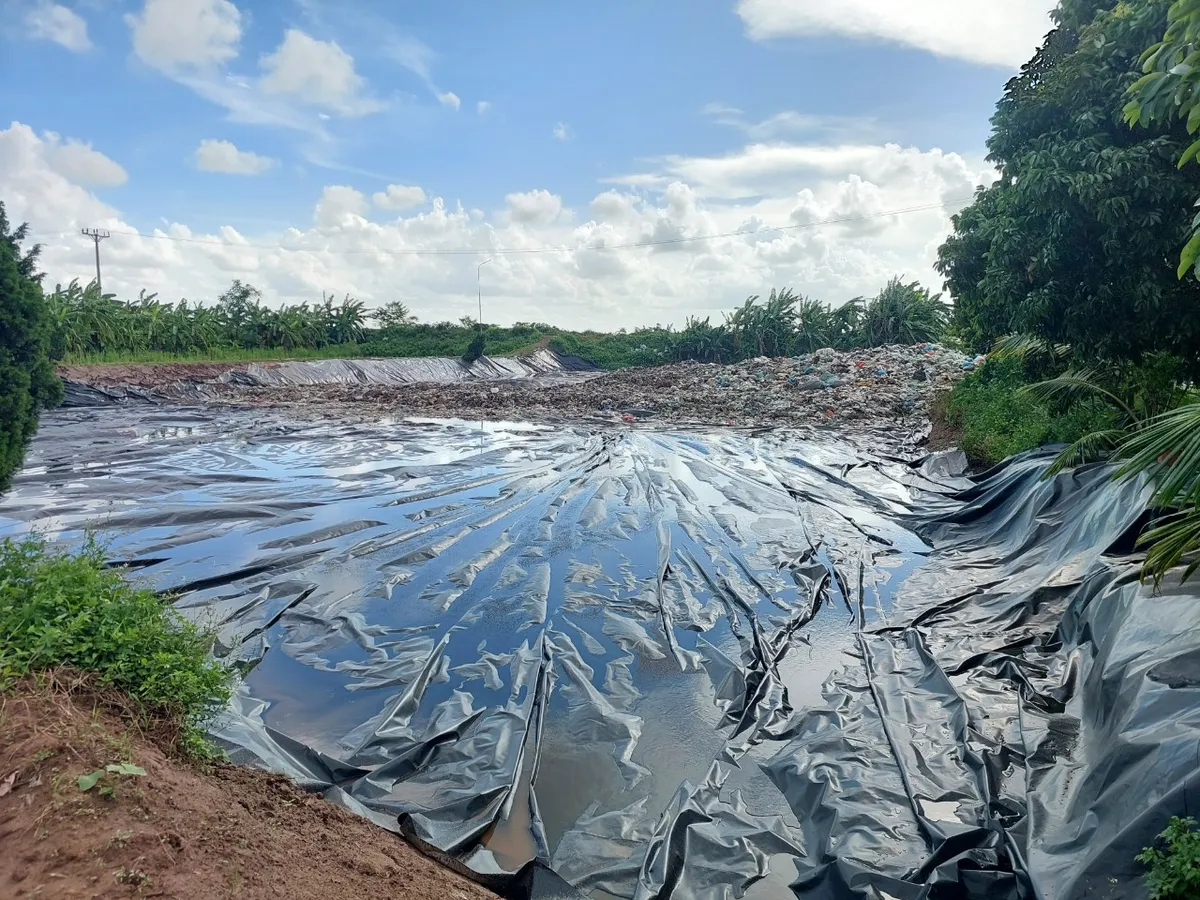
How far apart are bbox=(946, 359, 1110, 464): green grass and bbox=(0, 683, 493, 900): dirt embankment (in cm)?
720

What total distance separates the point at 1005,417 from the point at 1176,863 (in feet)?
30.3

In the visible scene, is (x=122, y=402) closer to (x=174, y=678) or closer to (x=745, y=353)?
(x=174, y=678)

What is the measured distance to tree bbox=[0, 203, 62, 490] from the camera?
13.3 feet

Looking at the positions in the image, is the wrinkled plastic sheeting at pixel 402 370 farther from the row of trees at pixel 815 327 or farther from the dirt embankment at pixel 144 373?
the row of trees at pixel 815 327

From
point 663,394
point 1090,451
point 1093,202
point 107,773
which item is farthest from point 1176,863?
point 663,394

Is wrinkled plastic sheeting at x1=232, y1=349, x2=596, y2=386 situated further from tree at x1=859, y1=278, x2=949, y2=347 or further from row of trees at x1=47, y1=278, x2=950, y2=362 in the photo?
tree at x1=859, y1=278, x2=949, y2=347

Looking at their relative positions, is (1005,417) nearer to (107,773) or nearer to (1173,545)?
(1173,545)

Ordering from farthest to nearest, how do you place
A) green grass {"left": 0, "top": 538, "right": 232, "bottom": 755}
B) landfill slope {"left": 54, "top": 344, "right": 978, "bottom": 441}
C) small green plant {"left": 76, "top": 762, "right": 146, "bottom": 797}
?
landfill slope {"left": 54, "top": 344, "right": 978, "bottom": 441}, green grass {"left": 0, "top": 538, "right": 232, "bottom": 755}, small green plant {"left": 76, "top": 762, "right": 146, "bottom": 797}

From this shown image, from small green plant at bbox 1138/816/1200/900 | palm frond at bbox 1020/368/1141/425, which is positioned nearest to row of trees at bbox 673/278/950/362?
palm frond at bbox 1020/368/1141/425

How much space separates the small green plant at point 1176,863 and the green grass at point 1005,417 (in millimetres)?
5846

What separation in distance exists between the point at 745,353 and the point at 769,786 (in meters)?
30.0

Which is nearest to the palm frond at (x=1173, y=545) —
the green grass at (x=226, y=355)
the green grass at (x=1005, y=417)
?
the green grass at (x=1005, y=417)

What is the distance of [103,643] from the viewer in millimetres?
2891

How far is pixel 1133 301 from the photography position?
5.70 metres
